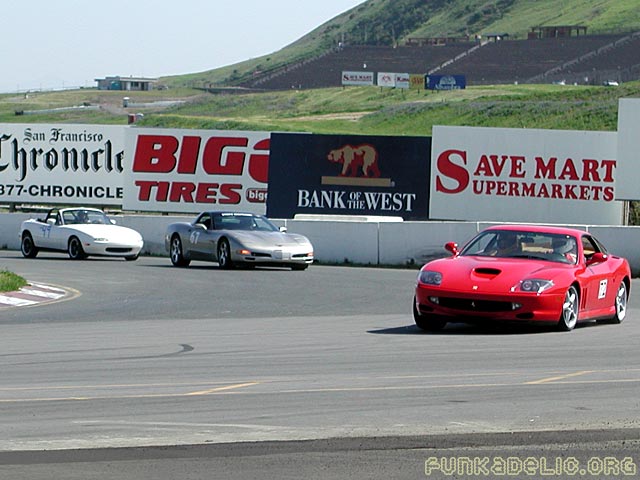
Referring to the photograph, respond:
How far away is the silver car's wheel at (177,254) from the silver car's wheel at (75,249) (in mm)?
2564

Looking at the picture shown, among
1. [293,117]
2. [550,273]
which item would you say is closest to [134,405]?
[550,273]

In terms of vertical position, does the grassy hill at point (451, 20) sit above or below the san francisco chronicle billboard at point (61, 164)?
above

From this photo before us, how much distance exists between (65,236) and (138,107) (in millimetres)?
95725

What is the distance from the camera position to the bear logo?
3422 cm

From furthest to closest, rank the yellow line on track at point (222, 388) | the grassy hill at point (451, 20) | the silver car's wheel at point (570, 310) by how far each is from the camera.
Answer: the grassy hill at point (451, 20)
the silver car's wheel at point (570, 310)
the yellow line on track at point (222, 388)

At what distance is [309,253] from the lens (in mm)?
25172

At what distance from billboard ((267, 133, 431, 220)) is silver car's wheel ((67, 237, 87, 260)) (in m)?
7.52

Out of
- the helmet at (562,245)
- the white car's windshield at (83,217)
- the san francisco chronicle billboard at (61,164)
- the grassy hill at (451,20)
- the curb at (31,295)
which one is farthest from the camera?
the grassy hill at (451,20)

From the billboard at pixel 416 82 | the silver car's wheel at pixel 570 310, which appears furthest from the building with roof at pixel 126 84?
the silver car's wheel at pixel 570 310

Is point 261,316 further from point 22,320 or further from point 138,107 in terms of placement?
point 138,107

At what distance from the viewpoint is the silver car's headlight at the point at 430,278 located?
1416 cm

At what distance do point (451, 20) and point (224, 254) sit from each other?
156422mm

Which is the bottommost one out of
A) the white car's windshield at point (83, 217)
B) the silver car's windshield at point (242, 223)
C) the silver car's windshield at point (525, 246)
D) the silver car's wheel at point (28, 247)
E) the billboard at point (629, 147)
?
the silver car's wheel at point (28, 247)

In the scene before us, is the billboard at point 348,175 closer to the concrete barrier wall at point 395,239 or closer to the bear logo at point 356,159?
the bear logo at point 356,159
